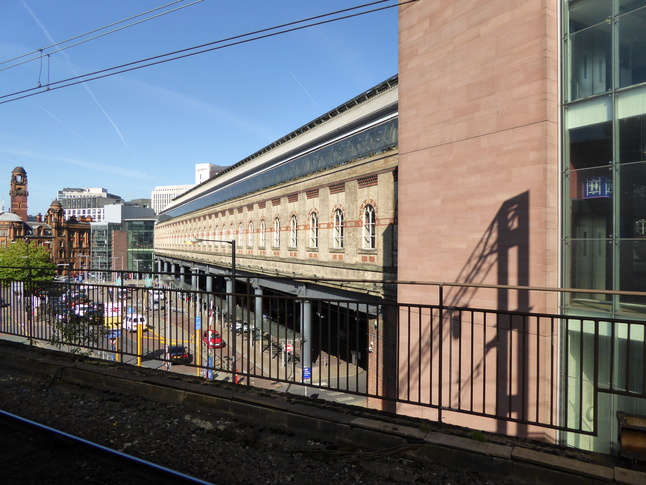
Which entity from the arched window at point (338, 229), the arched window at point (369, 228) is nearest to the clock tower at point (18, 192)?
the arched window at point (338, 229)

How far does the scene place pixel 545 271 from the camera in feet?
25.6

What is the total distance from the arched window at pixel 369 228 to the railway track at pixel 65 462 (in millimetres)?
13325

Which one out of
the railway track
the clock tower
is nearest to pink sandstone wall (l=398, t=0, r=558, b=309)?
the railway track

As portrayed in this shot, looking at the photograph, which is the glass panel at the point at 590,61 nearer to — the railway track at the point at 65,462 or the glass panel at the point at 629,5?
the glass panel at the point at 629,5

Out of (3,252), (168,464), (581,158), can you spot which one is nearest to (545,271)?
(581,158)

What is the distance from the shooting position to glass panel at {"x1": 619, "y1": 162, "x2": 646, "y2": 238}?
686cm

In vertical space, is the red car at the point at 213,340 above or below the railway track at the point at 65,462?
above

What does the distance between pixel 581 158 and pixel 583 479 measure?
643cm

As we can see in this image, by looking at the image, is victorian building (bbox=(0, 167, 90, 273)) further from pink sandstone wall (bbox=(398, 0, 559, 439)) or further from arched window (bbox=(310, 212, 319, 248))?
pink sandstone wall (bbox=(398, 0, 559, 439))

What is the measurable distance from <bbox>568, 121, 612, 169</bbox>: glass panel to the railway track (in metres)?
7.93

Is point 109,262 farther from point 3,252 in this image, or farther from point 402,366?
point 402,366

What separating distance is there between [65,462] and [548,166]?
27.3 feet

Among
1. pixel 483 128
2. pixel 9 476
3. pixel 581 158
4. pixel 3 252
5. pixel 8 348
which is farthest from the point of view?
pixel 3 252

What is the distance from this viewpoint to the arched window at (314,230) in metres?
21.0
